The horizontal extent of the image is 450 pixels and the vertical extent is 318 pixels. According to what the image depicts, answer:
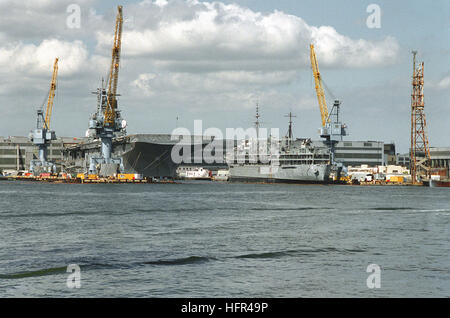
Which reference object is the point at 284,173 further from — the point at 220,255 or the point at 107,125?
the point at 220,255

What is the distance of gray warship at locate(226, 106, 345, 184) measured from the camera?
14952 centimetres

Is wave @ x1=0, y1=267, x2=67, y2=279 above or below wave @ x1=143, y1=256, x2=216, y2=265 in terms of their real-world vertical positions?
above

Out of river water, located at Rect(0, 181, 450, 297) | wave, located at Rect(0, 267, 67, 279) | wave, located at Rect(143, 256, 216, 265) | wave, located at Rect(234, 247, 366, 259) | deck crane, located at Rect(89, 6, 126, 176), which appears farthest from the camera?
deck crane, located at Rect(89, 6, 126, 176)

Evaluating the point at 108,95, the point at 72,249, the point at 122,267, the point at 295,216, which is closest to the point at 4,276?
the point at 122,267

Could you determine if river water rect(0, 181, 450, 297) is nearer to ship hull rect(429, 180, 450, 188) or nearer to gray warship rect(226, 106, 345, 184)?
gray warship rect(226, 106, 345, 184)

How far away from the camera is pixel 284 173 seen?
158 m

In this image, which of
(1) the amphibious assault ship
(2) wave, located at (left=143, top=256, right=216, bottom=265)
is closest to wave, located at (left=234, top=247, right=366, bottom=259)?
(2) wave, located at (left=143, top=256, right=216, bottom=265)

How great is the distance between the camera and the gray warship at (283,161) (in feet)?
491

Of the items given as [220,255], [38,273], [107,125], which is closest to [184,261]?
[220,255]

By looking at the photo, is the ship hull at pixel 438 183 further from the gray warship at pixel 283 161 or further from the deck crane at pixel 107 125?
the deck crane at pixel 107 125

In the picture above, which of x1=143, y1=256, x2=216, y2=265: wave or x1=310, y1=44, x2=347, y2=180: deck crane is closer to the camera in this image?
x1=143, y1=256, x2=216, y2=265: wave

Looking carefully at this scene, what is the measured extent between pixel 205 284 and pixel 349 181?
14688 cm

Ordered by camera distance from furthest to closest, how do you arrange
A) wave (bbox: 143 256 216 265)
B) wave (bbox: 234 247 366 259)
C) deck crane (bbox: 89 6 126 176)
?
deck crane (bbox: 89 6 126 176) → wave (bbox: 234 247 366 259) → wave (bbox: 143 256 216 265)
